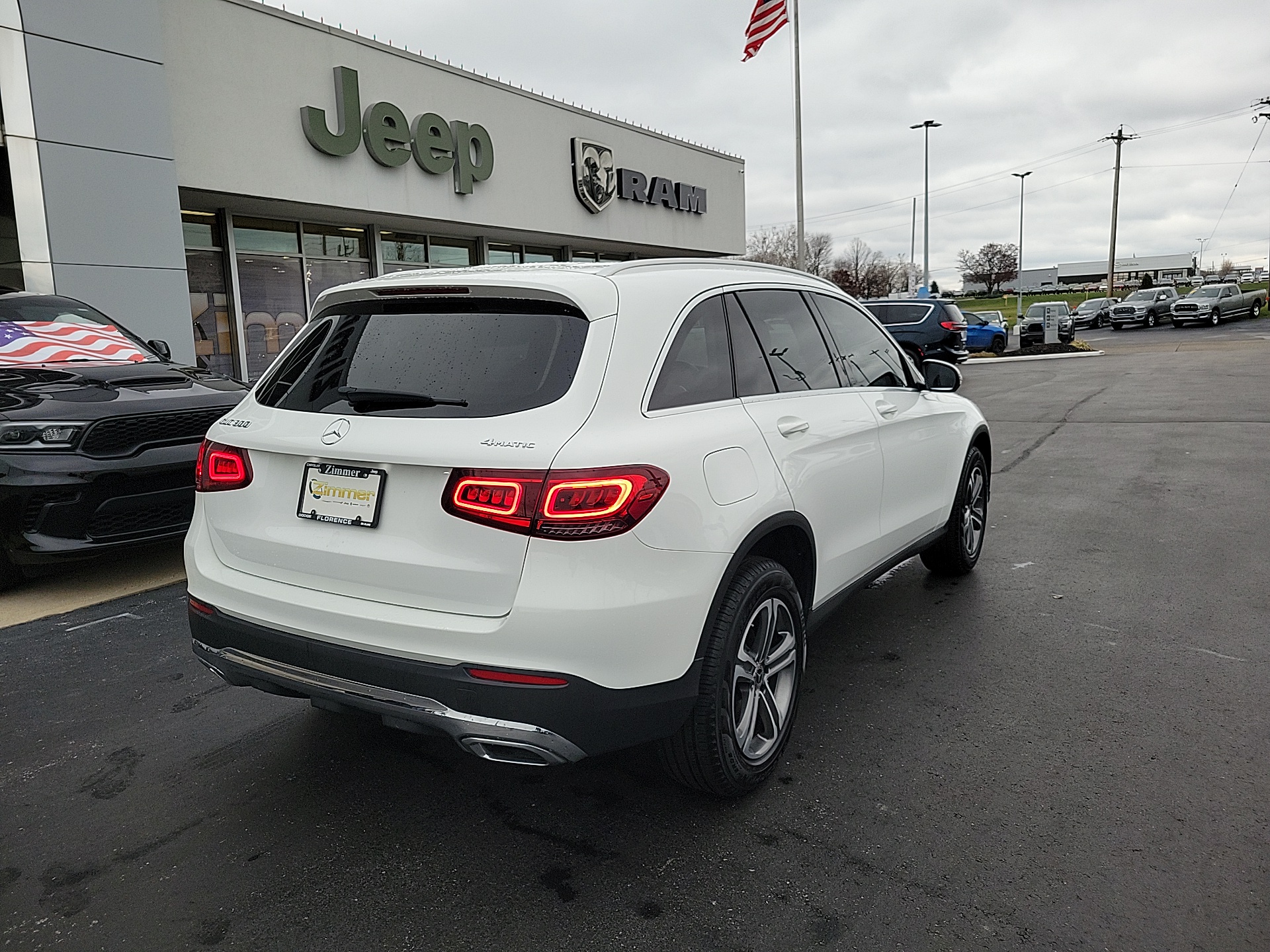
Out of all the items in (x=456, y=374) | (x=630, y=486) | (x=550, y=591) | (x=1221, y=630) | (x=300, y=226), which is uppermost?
(x=300, y=226)

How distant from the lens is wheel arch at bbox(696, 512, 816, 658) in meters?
2.73

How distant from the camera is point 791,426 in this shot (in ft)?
10.7

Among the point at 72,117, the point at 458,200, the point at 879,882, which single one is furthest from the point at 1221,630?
the point at 458,200

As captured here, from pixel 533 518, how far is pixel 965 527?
3718 mm

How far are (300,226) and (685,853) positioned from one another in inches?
602

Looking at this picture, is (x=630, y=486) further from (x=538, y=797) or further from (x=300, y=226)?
(x=300, y=226)

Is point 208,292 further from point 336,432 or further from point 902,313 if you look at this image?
point 902,313

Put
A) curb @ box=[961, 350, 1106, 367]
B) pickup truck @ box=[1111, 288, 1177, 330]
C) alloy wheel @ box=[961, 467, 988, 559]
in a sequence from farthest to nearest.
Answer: pickup truck @ box=[1111, 288, 1177, 330]
curb @ box=[961, 350, 1106, 367]
alloy wheel @ box=[961, 467, 988, 559]

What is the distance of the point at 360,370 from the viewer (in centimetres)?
290

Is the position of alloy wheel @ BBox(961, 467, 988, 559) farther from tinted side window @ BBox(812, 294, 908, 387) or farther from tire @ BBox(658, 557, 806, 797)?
tire @ BBox(658, 557, 806, 797)

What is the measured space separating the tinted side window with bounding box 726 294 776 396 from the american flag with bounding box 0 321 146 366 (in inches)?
202

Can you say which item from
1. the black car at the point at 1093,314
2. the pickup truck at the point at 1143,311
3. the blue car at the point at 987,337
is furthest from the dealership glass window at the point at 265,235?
the black car at the point at 1093,314

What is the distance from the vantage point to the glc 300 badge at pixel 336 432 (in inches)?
105

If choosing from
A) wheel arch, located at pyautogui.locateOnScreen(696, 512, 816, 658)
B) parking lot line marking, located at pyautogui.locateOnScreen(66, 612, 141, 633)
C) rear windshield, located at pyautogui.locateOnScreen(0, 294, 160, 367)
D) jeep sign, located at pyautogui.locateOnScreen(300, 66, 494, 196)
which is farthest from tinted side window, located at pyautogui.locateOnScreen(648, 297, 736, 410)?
jeep sign, located at pyautogui.locateOnScreen(300, 66, 494, 196)
